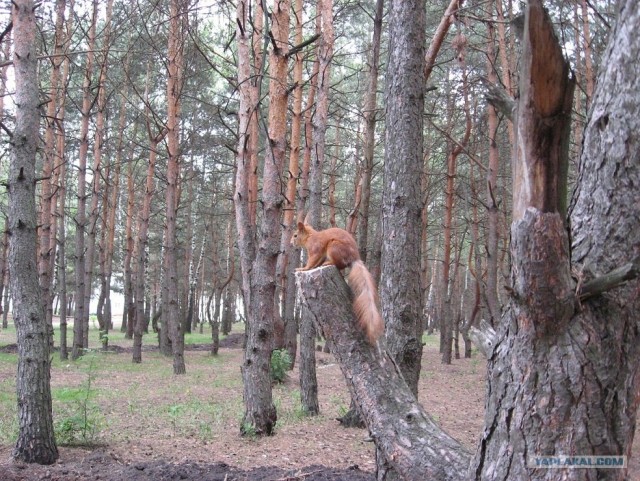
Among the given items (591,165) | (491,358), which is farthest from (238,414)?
(591,165)

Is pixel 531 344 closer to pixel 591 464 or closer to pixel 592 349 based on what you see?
pixel 592 349

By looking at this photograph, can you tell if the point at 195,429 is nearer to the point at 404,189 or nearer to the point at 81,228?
the point at 404,189

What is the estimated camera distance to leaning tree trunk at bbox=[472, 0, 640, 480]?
6.50 feet

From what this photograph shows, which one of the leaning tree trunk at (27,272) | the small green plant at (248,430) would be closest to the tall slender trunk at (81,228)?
the leaning tree trunk at (27,272)

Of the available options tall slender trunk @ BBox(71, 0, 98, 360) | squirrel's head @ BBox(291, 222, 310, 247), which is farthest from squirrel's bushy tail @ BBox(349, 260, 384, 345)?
tall slender trunk @ BBox(71, 0, 98, 360)

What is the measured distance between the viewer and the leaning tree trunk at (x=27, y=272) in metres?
5.98

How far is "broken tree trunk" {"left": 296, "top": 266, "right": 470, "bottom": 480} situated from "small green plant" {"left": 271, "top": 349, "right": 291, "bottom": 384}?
31.1ft

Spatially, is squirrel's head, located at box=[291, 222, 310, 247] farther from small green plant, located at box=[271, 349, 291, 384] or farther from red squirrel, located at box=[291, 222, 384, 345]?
small green plant, located at box=[271, 349, 291, 384]

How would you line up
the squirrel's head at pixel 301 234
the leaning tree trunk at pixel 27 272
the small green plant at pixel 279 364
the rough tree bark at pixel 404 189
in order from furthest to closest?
1. the small green plant at pixel 279 364
2. the squirrel's head at pixel 301 234
3. the leaning tree trunk at pixel 27 272
4. the rough tree bark at pixel 404 189

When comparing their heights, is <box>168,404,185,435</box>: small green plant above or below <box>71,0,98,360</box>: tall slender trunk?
below

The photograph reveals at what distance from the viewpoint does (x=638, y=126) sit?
198 centimetres

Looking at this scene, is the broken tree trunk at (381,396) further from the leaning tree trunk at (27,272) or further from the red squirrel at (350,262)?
the leaning tree trunk at (27,272)

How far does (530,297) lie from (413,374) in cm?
274

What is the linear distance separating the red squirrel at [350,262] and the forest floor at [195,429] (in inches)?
35.9
